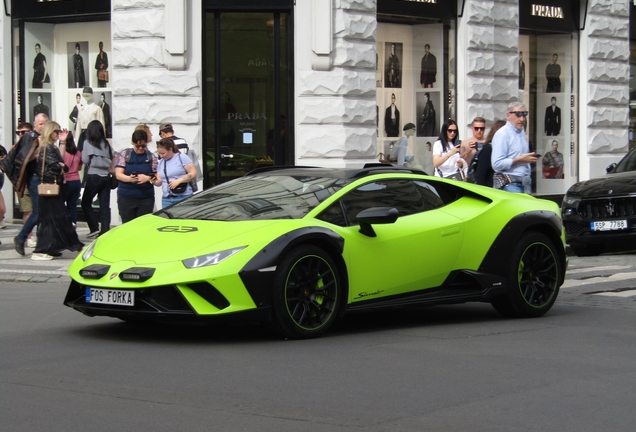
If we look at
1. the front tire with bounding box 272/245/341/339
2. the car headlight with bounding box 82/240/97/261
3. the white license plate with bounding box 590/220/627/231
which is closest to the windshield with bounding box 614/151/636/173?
the white license plate with bounding box 590/220/627/231

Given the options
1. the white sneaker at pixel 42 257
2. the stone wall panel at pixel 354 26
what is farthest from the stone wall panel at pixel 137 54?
the white sneaker at pixel 42 257

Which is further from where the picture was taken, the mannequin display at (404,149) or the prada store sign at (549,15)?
the prada store sign at (549,15)

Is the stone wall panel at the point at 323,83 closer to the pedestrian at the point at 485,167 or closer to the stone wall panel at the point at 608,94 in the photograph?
the pedestrian at the point at 485,167

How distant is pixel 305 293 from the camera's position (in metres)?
8.00

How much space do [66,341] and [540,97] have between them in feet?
55.6

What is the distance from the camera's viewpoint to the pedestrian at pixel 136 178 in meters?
13.9

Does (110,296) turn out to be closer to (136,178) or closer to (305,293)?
(305,293)

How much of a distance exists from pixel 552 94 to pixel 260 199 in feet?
52.4

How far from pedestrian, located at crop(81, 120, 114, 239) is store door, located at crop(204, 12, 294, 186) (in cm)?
237

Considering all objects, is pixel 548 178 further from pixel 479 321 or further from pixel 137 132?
pixel 479 321

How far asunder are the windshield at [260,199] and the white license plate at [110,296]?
1065mm

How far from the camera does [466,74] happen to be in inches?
816

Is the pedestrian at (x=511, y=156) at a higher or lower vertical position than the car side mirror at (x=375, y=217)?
higher

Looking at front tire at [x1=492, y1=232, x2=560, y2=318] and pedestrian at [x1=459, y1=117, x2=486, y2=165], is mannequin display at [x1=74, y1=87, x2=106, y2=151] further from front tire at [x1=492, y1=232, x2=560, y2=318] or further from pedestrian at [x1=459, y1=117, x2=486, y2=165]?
front tire at [x1=492, y1=232, x2=560, y2=318]
